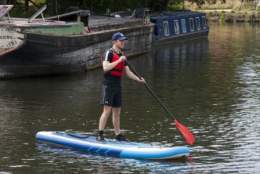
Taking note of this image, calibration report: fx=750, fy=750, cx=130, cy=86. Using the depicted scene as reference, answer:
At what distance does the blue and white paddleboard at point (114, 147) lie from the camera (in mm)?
12844

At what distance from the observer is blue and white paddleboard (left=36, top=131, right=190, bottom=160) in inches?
506

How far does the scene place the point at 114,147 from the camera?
43.4ft

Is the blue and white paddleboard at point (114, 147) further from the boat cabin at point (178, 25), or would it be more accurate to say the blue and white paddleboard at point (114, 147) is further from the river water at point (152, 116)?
the boat cabin at point (178, 25)

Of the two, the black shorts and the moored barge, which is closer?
the black shorts

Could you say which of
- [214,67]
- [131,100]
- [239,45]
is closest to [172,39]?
[239,45]

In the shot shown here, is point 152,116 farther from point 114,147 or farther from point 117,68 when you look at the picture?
point 114,147

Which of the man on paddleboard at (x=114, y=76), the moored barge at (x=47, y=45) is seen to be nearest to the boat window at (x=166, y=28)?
the moored barge at (x=47, y=45)

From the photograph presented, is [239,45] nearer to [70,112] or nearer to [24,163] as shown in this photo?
[70,112]

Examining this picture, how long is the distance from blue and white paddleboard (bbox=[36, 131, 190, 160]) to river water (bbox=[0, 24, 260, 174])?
0.55 ft

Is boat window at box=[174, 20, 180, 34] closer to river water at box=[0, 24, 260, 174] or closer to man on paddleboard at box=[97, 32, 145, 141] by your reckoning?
river water at box=[0, 24, 260, 174]

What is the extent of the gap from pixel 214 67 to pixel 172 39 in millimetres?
15247

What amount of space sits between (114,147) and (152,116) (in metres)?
4.78

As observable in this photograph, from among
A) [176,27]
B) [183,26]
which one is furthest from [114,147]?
[183,26]

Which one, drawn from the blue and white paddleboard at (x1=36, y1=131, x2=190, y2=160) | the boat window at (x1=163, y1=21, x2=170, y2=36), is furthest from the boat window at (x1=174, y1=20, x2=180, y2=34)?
the blue and white paddleboard at (x1=36, y1=131, x2=190, y2=160)
